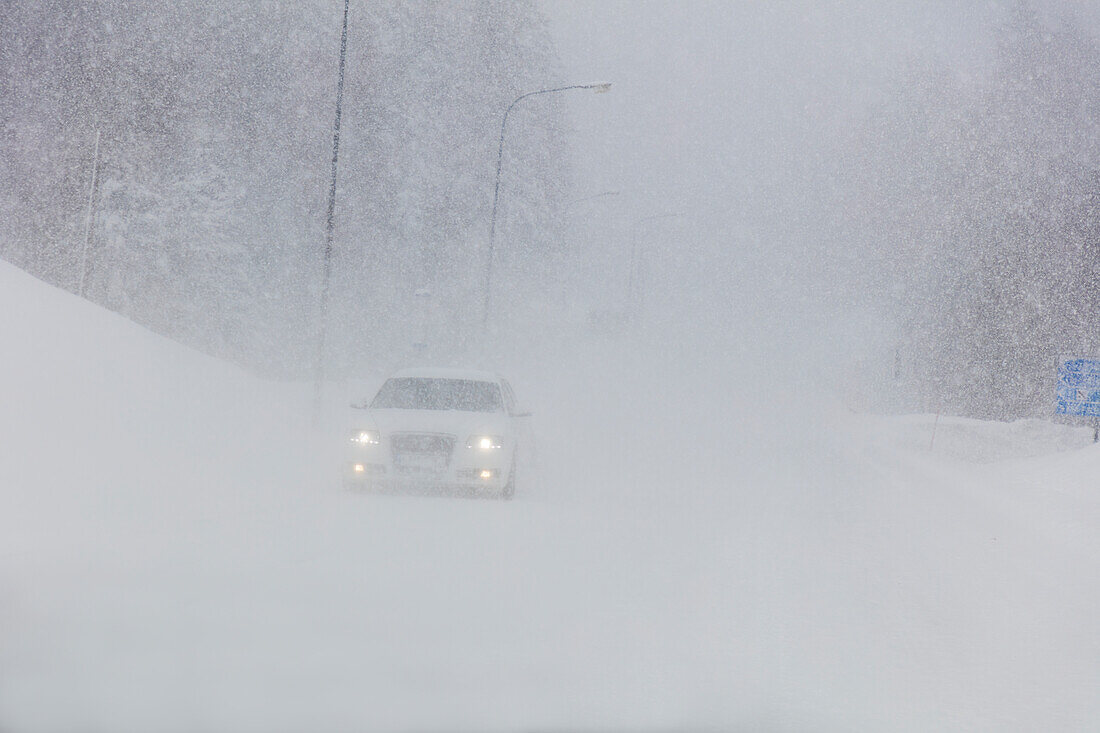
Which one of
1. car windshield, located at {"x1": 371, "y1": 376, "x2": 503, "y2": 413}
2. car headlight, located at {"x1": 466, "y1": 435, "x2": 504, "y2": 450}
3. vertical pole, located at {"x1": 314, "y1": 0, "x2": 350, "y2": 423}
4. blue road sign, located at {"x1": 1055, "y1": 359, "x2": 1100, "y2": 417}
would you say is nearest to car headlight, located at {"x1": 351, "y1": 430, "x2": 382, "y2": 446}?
car windshield, located at {"x1": 371, "y1": 376, "x2": 503, "y2": 413}

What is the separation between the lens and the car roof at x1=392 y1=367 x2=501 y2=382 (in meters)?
15.9

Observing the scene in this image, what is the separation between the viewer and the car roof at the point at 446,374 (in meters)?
15.9

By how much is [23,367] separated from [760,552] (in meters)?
9.80

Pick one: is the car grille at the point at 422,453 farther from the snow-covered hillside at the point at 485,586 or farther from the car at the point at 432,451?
the snow-covered hillside at the point at 485,586

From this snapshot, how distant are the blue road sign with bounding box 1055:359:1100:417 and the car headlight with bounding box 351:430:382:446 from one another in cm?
1147

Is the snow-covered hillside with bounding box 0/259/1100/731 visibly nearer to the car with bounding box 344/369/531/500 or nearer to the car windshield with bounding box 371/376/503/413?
the car with bounding box 344/369/531/500

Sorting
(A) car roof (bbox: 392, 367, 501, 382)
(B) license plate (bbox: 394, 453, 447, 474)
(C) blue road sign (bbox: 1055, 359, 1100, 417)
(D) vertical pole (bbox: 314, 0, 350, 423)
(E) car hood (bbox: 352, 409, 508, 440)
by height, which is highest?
(D) vertical pole (bbox: 314, 0, 350, 423)

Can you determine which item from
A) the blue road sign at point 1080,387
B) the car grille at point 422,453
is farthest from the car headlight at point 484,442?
the blue road sign at point 1080,387

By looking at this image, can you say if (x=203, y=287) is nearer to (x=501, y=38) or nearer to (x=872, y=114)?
(x=501, y=38)

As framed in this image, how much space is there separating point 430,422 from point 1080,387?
1129 cm

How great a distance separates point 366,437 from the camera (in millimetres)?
14258

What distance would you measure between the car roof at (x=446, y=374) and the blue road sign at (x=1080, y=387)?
31.6 ft

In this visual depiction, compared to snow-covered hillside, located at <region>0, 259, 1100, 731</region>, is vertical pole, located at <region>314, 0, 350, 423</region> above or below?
above

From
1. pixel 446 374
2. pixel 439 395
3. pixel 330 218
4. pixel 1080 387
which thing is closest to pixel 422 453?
pixel 439 395
